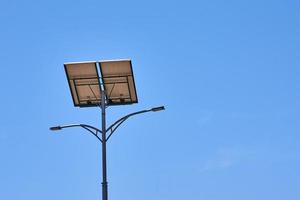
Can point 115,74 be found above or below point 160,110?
above

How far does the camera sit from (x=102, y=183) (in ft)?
62.7

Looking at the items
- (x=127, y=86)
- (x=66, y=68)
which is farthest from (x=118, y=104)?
(x=66, y=68)

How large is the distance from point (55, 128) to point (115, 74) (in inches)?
103

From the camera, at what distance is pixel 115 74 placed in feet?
68.3

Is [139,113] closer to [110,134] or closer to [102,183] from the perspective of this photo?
[110,134]

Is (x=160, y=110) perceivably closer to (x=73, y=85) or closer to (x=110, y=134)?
(x=110, y=134)

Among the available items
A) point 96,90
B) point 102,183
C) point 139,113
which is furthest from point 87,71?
point 102,183

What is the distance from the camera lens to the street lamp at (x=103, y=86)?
2042cm

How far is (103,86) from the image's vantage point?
69.1ft

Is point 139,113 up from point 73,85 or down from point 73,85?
down

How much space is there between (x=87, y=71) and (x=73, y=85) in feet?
3.66

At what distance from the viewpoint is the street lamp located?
20422 millimetres

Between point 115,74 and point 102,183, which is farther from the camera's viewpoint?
point 115,74

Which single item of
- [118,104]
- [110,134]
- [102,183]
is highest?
[118,104]
